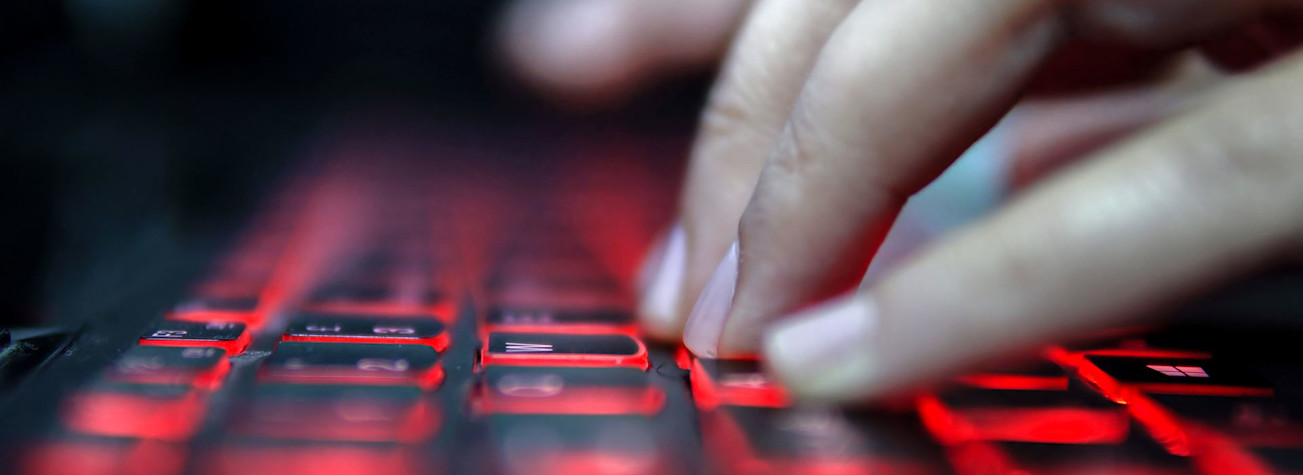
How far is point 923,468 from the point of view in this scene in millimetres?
383

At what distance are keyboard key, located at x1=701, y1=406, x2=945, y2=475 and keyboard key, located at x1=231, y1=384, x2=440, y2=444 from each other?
0.47ft

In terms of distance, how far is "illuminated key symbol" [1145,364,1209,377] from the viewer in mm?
504

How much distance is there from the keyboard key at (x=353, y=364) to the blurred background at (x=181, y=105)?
20 cm

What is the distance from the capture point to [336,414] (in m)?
0.40

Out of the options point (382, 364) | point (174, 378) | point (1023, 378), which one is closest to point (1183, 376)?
point (1023, 378)

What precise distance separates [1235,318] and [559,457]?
519 mm

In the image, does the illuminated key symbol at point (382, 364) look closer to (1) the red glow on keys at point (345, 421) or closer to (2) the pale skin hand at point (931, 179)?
(1) the red glow on keys at point (345, 421)

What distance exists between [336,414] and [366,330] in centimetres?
11

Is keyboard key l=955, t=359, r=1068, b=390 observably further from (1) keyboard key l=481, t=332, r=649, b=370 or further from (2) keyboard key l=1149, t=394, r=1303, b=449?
(1) keyboard key l=481, t=332, r=649, b=370

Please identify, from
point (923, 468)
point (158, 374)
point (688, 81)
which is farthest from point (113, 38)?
point (923, 468)

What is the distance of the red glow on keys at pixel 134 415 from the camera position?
38 cm

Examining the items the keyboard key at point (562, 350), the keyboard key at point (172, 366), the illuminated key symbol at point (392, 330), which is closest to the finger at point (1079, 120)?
the keyboard key at point (562, 350)

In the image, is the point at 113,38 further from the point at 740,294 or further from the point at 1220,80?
the point at 1220,80

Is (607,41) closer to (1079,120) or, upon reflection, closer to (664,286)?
(664,286)
